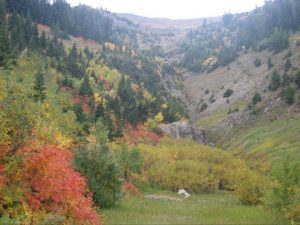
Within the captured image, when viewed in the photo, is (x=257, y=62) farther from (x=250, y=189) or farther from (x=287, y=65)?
(x=250, y=189)

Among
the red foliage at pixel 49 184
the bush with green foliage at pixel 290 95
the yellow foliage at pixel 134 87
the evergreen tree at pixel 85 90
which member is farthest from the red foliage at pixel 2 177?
the yellow foliage at pixel 134 87

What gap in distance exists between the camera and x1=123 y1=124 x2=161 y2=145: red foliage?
9032 centimetres

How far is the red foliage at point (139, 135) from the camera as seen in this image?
90319 millimetres

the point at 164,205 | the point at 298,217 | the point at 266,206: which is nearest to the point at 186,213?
the point at 164,205

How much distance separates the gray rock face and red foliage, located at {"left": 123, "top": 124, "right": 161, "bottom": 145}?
497 cm

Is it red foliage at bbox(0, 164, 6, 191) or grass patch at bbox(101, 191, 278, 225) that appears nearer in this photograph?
red foliage at bbox(0, 164, 6, 191)

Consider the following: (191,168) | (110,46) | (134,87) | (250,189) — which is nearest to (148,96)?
(134,87)

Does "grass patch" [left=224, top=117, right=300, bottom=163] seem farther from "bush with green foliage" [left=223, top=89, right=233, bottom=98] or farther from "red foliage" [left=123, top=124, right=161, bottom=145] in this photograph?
"bush with green foliage" [left=223, top=89, right=233, bottom=98]

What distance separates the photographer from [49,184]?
75.0 ft

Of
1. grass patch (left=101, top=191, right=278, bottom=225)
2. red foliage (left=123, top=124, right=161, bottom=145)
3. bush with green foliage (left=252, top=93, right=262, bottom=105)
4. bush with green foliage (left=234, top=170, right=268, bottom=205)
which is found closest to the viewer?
grass patch (left=101, top=191, right=278, bottom=225)

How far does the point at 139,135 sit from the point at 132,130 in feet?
8.06

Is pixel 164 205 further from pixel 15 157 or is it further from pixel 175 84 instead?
pixel 175 84

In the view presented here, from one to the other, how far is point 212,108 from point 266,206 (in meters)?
114

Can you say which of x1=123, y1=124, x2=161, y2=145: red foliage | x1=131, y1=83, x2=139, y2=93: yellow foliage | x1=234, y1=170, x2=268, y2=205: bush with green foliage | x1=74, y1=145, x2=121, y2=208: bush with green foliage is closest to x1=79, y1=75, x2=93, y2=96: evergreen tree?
x1=123, y1=124, x2=161, y2=145: red foliage
